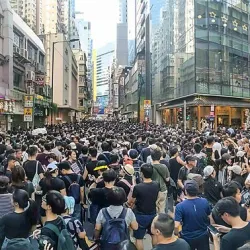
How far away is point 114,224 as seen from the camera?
4750mm

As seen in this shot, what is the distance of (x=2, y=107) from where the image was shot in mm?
28531

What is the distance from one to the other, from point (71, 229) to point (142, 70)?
82.2 meters

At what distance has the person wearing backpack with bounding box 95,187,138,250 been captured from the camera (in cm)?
471

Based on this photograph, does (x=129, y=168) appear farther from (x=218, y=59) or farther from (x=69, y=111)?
(x=69, y=111)

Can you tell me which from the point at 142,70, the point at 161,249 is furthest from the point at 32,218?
the point at 142,70

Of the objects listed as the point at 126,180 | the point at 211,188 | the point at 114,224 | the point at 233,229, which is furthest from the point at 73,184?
the point at 233,229

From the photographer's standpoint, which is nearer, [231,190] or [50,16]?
[231,190]

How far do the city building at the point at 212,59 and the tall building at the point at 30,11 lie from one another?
39.6 m

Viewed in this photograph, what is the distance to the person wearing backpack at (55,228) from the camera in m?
4.02

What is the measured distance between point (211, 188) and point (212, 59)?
36.4 metres

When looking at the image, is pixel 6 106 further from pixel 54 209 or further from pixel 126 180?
pixel 54 209

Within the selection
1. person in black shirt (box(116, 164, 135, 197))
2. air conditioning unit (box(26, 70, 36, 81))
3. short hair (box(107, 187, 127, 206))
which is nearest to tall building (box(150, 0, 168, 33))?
air conditioning unit (box(26, 70, 36, 81))

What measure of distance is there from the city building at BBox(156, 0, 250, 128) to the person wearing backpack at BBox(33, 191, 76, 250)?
33758mm

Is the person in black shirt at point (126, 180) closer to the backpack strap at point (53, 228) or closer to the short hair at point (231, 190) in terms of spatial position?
the short hair at point (231, 190)
